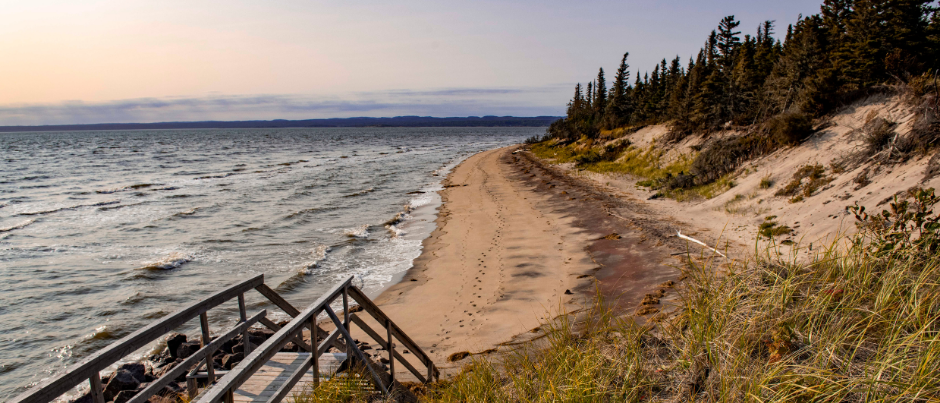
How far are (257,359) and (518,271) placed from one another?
806cm

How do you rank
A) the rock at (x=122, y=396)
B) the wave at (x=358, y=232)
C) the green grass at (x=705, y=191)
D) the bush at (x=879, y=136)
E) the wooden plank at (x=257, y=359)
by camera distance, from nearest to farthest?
the wooden plank at (x=257, y=359) → the rock at (x=122, y=396) → the bush at (x=879, y=136) → the green grass at (x=705, y=191) → the wave at (x=358, y=232)

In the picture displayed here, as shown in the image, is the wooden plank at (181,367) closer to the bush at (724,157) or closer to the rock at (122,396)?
the rock at (122,396)

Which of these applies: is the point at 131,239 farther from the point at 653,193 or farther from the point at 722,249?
the point at 653,193

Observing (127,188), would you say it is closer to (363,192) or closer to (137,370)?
(363,192)

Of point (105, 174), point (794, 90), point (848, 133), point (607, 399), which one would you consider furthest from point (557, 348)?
point (105, 174)

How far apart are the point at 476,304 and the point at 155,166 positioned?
47.7 metres

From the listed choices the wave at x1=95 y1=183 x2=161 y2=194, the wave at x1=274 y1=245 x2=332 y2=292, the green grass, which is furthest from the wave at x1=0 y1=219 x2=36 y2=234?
the green grass

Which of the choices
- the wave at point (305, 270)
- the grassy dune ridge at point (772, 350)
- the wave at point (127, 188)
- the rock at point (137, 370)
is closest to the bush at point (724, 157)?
the grassy dune ridge at point (772, 350)

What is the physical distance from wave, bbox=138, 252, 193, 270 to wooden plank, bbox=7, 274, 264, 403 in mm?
9988

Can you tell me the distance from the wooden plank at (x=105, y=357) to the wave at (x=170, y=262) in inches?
393

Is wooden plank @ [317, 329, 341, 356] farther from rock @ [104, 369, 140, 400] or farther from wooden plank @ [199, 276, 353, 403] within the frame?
rock @ [104, 369, 140, 400]

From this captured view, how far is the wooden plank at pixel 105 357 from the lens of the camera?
2385mm

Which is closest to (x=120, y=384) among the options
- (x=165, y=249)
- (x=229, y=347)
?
(x=229, y=347)

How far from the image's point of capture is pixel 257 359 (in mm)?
2820
